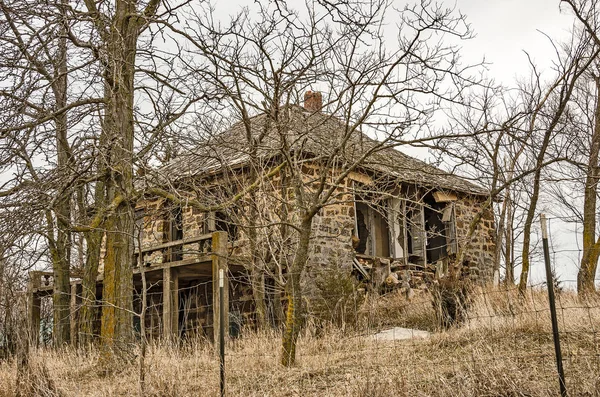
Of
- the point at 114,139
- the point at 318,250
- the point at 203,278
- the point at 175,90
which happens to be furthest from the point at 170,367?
the point at 203,278

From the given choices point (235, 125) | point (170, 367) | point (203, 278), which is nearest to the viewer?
point (170, 367)

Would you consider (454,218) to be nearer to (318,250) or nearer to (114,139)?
(318,250)

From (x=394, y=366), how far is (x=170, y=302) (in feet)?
22.1

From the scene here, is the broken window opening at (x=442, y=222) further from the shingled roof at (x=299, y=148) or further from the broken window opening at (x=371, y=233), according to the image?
the broken window opening at (x=371, y=233)

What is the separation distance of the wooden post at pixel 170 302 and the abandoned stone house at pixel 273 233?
20 mm

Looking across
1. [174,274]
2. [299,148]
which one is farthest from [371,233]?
[299,148]

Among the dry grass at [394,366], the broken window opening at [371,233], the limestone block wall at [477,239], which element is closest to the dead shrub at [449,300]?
the dry grass at [394,366]

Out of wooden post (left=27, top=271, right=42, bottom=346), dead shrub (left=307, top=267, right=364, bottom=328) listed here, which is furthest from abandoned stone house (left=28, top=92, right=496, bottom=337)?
dead shrub (left=307, top=267, right=364, bottom=328)

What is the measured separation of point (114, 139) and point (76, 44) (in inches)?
59.6

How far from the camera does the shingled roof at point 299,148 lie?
8820 millimetres

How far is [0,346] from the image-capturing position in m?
13.4

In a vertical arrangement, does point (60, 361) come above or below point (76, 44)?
below

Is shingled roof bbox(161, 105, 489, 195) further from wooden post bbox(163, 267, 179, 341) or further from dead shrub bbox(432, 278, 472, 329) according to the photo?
wooden post bbox(163, 267, 179, 341)

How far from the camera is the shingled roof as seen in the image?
347 inches
